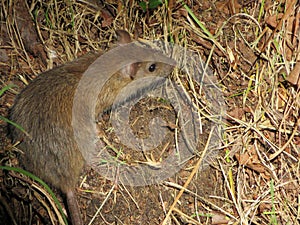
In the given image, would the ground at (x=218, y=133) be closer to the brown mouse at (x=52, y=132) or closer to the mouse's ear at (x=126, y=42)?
the brown mouse at (x=52, y=132)

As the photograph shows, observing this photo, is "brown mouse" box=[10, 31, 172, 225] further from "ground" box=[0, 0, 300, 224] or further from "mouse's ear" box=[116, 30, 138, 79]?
"mouse's ear" box=[116, 30, 138, 79]

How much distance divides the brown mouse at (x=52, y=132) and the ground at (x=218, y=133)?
4.7 inches

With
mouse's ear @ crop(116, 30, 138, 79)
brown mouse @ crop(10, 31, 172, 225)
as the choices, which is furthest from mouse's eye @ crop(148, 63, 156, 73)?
brown mouse @ crop(10, 31, 172, 225)

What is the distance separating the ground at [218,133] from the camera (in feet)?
9.61

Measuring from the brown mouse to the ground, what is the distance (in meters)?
0.12

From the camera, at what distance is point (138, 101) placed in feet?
11.4

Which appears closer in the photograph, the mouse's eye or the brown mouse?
the brown mouse

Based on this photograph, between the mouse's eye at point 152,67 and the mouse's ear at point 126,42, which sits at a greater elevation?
the mouse's ear at point 126,42

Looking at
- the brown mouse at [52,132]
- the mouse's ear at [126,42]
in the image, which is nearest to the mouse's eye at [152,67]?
the mouse's ear at [126,42]

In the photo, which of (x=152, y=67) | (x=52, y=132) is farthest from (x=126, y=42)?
(x=52, y=132)

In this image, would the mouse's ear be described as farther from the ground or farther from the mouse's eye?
the ground

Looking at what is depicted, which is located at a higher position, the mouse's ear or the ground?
the mouse's ear

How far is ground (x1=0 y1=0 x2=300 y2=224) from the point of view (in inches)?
115

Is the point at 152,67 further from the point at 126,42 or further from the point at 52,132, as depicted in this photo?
the point at 52,132
